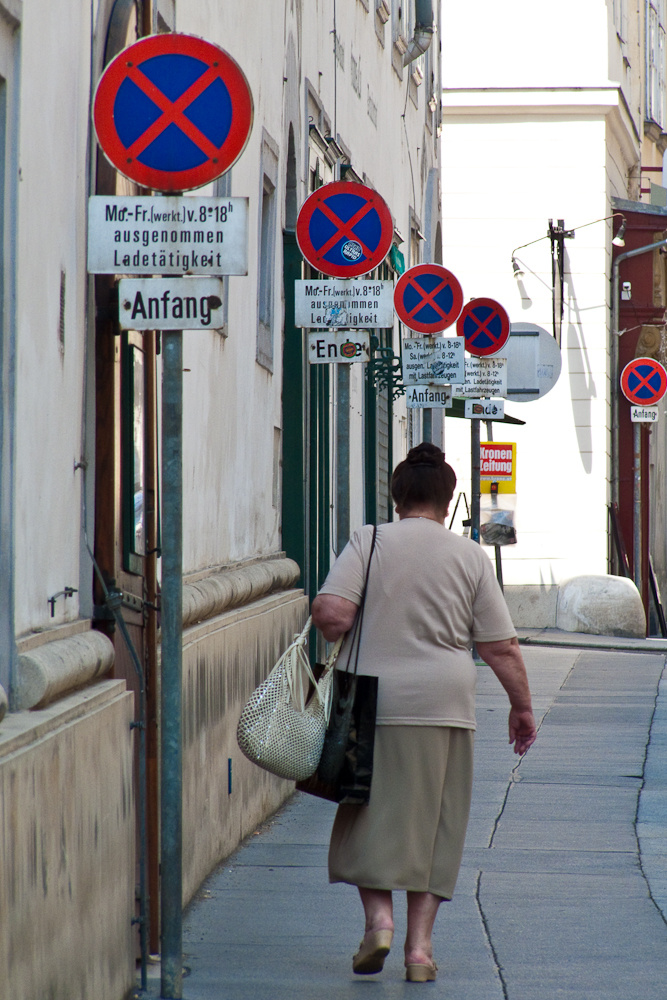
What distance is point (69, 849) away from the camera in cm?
462

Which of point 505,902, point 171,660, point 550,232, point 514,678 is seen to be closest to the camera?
point 171,660

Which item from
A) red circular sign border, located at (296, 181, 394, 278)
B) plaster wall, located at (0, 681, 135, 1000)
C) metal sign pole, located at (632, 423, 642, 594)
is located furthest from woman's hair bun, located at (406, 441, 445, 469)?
metal sign pole, located at (632, 423, 642, 594)

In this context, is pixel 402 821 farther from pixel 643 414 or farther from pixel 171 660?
pixel 643 414

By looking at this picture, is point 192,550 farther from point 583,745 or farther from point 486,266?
point 486,266

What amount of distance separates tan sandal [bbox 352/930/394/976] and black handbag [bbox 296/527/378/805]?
446 millimetres

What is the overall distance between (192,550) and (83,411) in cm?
254

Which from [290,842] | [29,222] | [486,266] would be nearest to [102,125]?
[29,222]

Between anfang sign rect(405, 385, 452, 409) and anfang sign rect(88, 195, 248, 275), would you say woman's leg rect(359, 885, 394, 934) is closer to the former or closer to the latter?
anfang sign rect(88, 195, 248, 275)

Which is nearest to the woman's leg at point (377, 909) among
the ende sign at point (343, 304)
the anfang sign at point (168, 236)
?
the anfang sign at point (168, 236)

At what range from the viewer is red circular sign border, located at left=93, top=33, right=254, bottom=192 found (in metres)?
5.16

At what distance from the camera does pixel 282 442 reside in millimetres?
11961

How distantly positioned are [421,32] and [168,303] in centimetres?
1581

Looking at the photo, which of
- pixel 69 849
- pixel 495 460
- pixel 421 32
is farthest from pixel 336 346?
pixel 495 460

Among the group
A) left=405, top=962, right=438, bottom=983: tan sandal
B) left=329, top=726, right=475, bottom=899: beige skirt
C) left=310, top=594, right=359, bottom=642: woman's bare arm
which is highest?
left=310, top=594, right=359, bottom=642: woman's bare arm
